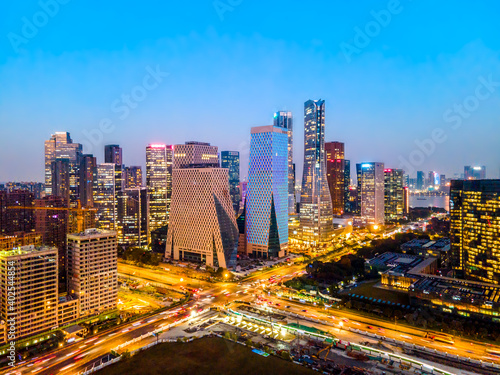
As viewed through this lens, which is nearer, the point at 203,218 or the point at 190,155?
the point at 203,218

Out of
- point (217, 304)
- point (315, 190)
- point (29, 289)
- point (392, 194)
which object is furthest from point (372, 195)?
point (29, 289)

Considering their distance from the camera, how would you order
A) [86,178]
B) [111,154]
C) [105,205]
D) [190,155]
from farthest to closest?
1. [111,154]
2. [86,178]
3. [105,205]
4. [190,155]

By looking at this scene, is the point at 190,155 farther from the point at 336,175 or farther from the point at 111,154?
the point at 336,175

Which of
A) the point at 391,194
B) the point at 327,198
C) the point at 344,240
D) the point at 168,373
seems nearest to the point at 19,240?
the point at 168,373

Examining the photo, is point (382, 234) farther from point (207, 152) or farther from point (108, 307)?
point (108, 307)

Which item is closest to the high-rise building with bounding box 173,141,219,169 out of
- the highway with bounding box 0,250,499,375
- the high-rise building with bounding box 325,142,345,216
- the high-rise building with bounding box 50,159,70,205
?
the highway with bounding box 0,250,499,375

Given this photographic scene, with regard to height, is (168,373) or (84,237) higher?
(84,237)

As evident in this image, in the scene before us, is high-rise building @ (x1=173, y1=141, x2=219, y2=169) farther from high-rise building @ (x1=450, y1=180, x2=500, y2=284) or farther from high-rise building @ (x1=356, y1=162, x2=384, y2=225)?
high-rise building @ (x1=356, y1=162, x2=384, y2=225)
